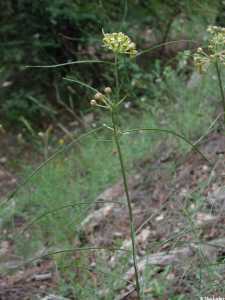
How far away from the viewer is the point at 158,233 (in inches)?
111

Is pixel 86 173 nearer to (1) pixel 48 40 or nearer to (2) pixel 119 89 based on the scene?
(1) pixel 48 40

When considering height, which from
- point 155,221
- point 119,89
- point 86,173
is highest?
point 119,89

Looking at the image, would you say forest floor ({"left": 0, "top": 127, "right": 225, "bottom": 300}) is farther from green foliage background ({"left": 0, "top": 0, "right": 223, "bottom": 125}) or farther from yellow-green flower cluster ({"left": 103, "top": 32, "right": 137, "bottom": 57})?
green foliage background ({"left": 0, "top": 0, "right": 223, "bottom": 125})

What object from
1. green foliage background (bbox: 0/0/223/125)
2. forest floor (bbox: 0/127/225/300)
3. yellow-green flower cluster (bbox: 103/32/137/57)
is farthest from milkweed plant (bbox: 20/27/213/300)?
green foliage background (bbox: 0/0/223/125)

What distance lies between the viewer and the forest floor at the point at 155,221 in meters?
2.41

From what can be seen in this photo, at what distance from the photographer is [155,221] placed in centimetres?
293

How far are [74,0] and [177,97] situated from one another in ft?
7.34

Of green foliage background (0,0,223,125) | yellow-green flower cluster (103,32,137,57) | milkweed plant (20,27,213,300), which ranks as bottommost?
green foliage background (0,0,223,125)

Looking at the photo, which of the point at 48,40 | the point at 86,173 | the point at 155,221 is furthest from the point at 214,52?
the point at 48,40

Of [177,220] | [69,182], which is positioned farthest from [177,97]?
[177,220]

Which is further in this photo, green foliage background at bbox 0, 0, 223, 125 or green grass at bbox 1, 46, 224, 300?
green foliage background at bbox 0, 0, 223, 125

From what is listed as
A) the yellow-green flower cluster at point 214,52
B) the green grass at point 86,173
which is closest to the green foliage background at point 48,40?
the green grass at point 86,173

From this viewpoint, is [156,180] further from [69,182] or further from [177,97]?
[177,97]

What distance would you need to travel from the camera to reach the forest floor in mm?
2412
